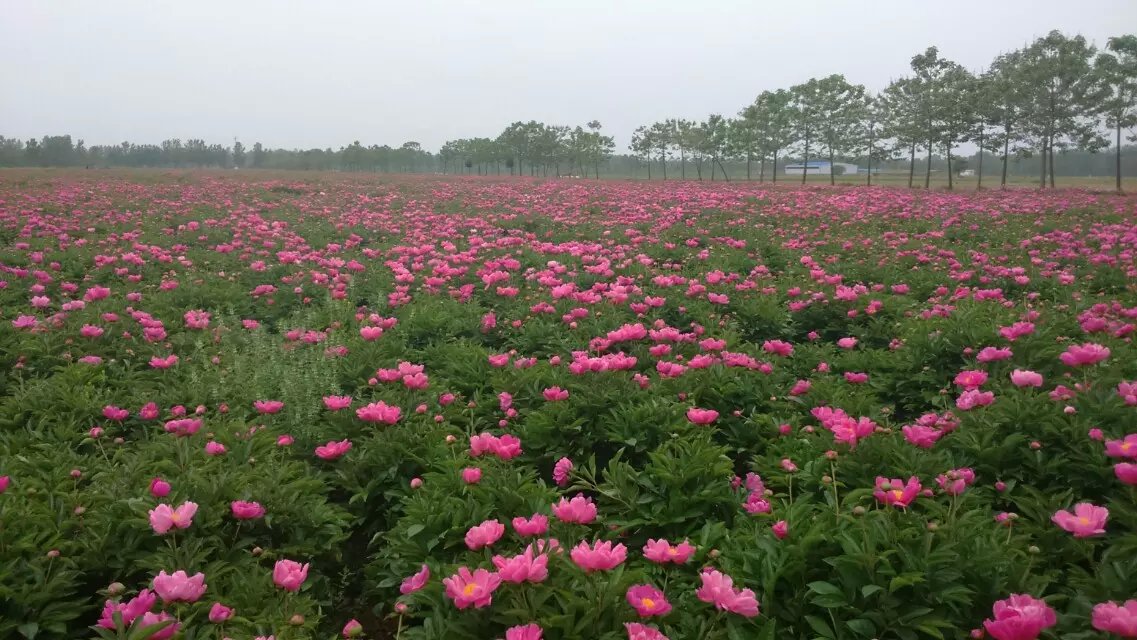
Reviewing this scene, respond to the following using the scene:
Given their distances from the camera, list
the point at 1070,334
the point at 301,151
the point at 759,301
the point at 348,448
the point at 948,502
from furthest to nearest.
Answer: the point at 301,151 < the point at 759,301 < the point at 1070,334 < the point at 348,448 < the point at 948,502

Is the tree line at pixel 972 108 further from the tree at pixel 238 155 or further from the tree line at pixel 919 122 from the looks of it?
the tree at pixel 238 155

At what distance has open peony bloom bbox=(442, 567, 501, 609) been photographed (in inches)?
61.0

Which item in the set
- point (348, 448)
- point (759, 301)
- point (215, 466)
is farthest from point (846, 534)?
point (759, 301)

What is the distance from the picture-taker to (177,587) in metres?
1.70

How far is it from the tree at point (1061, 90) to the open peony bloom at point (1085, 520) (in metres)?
33.3

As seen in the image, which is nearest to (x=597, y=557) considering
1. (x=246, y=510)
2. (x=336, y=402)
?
(x=246, y=510)

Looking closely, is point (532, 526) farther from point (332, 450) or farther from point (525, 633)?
point (332, 450)

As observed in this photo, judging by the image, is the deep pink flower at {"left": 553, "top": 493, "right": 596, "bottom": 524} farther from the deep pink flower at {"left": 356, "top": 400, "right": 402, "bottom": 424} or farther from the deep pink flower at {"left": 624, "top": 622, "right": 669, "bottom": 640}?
the deep pink flower at {"left": 356, "top": 400, "right": 402, "bottom": 424}

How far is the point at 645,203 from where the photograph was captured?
15430 millimetres

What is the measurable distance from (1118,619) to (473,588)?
1441mm

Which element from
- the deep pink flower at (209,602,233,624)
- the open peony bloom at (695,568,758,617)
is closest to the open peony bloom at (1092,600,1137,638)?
the open peony bloom at (695,568,758,617)

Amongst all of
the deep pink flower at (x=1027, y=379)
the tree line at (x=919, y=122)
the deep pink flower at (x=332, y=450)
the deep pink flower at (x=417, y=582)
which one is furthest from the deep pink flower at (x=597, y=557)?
the tree line at (x=919, y=122)

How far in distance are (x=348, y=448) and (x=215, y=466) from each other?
0.53 meters

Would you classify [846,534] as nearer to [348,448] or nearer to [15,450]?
[348,448]
